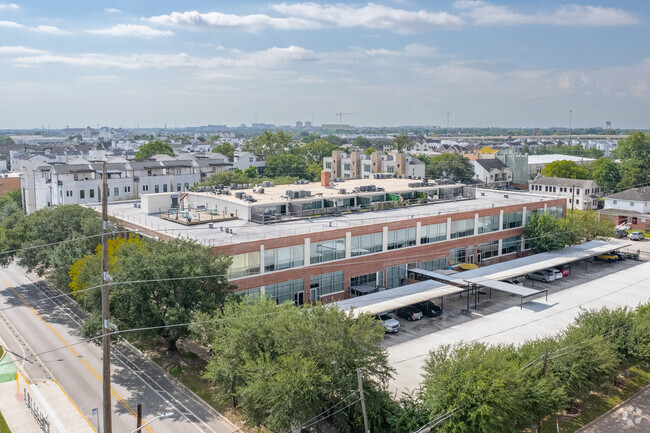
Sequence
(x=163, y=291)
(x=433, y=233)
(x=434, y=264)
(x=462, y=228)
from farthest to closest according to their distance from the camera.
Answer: (x=462, y=228) < (x=434, y=264) < (x=433, y=233) < (x=163, y=291)

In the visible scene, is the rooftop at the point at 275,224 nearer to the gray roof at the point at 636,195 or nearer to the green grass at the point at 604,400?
the green grass at the point at 604,400

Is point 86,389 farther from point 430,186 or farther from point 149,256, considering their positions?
point 430,186

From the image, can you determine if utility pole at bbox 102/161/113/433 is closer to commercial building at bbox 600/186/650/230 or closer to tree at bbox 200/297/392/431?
tree at bbox 200/297/392/431

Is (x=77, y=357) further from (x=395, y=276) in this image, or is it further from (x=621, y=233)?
(x=621, y=233)

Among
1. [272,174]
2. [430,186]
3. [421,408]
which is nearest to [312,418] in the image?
[421,408]

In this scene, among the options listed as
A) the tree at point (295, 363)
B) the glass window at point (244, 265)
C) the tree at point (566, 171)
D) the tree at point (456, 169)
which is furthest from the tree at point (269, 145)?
the tree at point (295, 363)

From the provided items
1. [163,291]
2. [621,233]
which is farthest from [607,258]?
[163,291]
